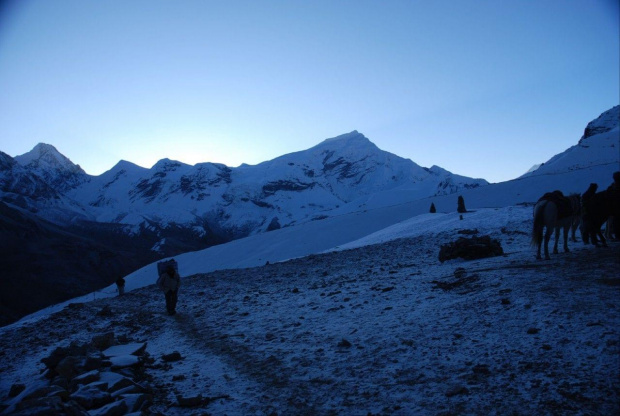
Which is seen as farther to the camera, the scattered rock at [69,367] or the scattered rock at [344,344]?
the scattered rock at [344,344]

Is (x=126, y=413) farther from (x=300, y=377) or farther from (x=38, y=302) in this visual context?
(x=38, y=302)

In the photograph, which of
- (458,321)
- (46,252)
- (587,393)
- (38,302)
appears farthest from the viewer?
(46,252)

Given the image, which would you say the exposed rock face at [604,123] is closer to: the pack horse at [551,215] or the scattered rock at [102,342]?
the pack horse at [551,215]

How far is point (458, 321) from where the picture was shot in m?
7.86

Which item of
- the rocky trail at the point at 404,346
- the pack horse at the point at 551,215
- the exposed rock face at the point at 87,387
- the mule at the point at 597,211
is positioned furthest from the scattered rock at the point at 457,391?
the mule at the point at 597,211

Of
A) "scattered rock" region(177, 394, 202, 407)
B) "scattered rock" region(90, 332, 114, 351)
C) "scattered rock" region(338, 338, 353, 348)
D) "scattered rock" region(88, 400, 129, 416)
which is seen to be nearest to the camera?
"scattered rock" region(88, 400, 129, 416)

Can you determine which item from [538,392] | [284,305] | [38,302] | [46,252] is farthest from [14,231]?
[538,392]

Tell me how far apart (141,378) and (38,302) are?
104 m

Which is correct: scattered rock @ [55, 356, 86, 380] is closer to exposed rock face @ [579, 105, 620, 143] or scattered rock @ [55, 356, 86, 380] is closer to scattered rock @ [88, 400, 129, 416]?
scattered rock @ [88, 400, 129, 416]

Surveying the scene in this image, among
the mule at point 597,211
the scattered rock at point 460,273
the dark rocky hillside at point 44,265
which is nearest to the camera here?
the scattered rock at point 460,273

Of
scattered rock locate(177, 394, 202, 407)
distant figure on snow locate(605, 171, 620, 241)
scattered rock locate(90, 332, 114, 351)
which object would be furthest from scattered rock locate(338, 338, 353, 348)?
distant figure on snow locate(605, 171, 620, 241)

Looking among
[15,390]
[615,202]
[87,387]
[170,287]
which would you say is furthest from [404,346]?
[615,202]

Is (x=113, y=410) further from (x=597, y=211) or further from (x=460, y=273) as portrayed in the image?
(x=597, y=211)

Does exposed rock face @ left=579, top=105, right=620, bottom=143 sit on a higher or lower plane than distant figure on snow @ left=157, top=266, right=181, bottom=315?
higher
